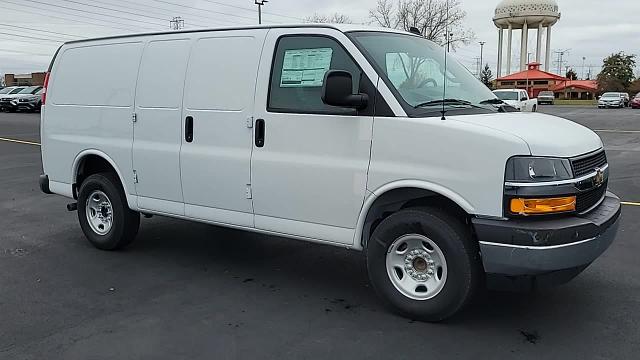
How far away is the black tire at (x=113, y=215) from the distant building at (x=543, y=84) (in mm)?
62779

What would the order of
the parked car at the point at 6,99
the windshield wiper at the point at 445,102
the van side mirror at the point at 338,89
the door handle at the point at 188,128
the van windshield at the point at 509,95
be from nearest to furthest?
the van side mirror at the point at 338,89 < the windshield wiper at the point at 445,102 < the door handle at the point at 188,128 < the van windshield at the point at 509,95 < the parked car at the point at 6,99

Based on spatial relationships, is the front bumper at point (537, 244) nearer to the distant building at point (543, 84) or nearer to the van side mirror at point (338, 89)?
the van side mirror at point (338, 89)

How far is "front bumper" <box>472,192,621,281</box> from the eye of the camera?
3.85 m

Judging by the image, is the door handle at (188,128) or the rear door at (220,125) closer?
the rear door at (220,125)

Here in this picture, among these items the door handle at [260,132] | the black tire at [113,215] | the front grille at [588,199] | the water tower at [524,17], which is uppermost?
the water tower at [524,17]

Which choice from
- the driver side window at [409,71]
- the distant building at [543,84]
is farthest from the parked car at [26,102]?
the distant building at [543,84]

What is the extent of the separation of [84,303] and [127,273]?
0.82 meters

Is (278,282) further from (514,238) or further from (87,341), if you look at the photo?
(514,238)

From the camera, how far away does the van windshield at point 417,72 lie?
179 inches

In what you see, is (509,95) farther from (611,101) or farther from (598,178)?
(611,101)

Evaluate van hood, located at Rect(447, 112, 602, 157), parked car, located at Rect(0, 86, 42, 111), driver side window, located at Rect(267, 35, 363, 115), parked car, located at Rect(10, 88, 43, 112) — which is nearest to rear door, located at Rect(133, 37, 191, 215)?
driver side window, located at Rect(267, 35, 363, 115)

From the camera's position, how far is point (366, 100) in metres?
4.42

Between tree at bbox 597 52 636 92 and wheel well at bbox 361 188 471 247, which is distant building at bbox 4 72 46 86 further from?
tree at bbox 597 52 636 92

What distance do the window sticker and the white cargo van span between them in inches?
0.5
